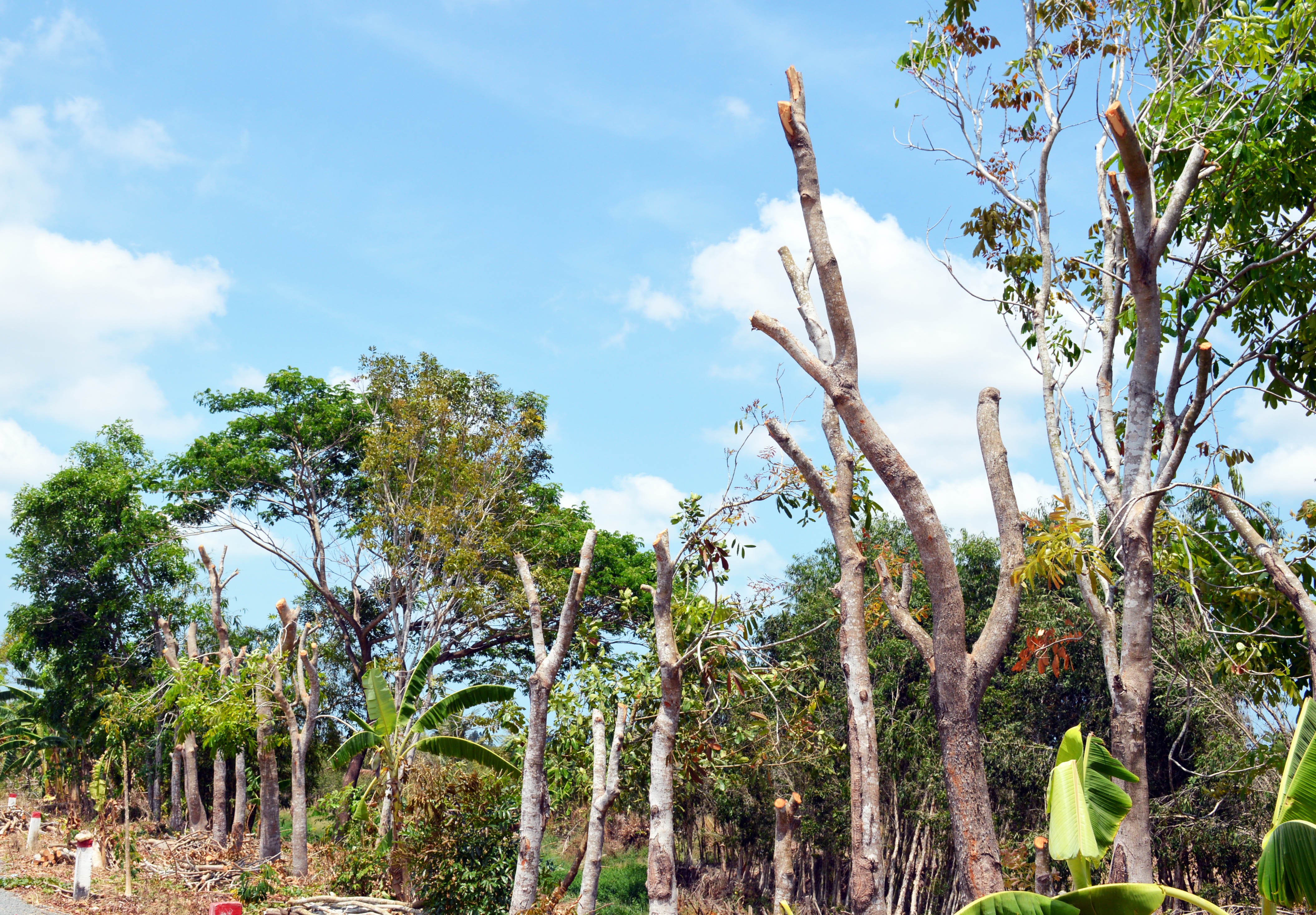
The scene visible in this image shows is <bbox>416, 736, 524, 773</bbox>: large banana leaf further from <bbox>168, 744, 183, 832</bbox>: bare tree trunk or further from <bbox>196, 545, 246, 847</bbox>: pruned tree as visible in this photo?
<bbox>168, 744, 183, 832</bbox>: bare tree trunk

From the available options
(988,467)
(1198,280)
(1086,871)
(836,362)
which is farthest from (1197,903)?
(1198,280)

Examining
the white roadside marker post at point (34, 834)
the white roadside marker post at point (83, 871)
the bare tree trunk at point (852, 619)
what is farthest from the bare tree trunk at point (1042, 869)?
the white roadside marker post at point (34, 834)

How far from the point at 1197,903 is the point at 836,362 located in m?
3.51

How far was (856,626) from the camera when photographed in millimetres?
6734

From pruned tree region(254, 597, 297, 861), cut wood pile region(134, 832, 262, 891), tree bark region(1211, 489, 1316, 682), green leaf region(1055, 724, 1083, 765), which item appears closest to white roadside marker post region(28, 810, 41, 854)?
cut wood pile region(134, 832, 262, 891)

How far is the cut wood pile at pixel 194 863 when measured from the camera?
A: 14.4 meters

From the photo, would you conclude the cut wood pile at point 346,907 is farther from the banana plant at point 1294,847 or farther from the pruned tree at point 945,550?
the banana plant at point 1294,847

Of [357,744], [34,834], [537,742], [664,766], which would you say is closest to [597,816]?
[537,742]

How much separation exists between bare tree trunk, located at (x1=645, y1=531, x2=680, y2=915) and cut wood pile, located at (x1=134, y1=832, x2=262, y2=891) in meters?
9.54

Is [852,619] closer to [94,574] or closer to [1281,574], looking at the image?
[1281,574]

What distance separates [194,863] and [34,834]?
18.6 feet

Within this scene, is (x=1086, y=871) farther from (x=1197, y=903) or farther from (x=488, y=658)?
(x=488, y=658)

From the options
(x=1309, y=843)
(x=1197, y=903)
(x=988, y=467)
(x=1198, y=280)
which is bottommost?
(x=1197, y=903)

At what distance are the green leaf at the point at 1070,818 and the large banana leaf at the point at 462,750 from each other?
9874 millimetres
